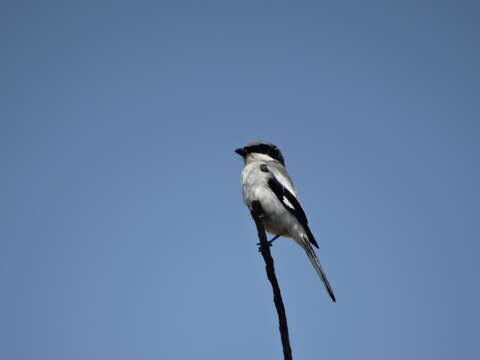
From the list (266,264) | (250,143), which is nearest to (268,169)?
(250,143)

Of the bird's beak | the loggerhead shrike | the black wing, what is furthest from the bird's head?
the black wing

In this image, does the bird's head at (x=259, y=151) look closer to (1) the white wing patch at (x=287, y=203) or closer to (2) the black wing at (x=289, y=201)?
(2) the black wing at (x=289, y=201)

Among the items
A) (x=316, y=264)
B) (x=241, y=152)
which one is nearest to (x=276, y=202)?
(x=316, y=264)

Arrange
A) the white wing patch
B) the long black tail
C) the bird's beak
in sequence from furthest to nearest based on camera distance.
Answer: the bird's beak, the white wing patch, the long black tail

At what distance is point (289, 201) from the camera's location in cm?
641

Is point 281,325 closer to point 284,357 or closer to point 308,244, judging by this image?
point 284,357

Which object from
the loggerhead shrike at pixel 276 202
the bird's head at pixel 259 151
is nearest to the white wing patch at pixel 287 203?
the loggerhead shrike at pixel 276 202

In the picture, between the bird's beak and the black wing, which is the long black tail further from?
the bird's beak

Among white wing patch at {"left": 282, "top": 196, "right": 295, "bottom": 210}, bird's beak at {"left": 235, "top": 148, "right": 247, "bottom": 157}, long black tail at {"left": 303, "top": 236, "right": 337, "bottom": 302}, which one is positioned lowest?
long black tail at {"left": 303, "top": 236, "right": 337, "bottom": 302}

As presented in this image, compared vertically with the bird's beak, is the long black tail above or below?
below

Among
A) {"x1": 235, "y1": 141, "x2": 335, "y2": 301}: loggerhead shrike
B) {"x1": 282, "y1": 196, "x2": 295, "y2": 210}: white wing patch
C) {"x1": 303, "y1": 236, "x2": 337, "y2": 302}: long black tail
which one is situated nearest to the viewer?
{"x1": 303, "y1": 236, "x2": 337, "y2": 302}: long black tail

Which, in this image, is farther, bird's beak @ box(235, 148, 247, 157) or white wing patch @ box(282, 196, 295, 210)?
bird's beak @ box(235, 148, 247, 157)

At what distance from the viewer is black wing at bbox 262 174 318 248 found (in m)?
6.33

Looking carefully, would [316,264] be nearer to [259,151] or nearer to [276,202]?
[276,202]
